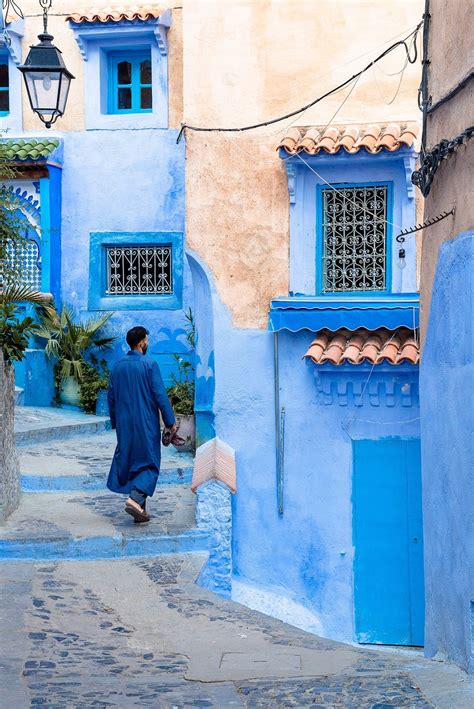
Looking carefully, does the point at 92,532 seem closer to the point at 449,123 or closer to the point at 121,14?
the point at 449,123

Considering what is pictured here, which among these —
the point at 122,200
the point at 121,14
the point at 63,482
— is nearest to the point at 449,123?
the point at 63,482

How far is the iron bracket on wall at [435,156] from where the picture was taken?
6.09 metres

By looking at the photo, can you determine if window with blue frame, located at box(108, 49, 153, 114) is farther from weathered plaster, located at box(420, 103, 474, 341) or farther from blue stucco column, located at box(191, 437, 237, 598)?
weathered plaster, located at box(420, 103, 474, 341)

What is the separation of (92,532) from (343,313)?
10.6 ft

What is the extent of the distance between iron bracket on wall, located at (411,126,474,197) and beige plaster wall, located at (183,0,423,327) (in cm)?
382

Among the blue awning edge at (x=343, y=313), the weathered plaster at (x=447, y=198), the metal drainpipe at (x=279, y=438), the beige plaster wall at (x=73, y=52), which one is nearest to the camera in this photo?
the weathered plaster at (x=447, y=198)

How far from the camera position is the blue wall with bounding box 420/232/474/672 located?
586 cm

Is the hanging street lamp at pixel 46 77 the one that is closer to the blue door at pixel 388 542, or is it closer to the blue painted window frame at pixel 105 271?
the blue door at pixel 388 542

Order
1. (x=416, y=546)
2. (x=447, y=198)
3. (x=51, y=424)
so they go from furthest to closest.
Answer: (x=51, y=424), (x=416, y=546), (x=447, y=198)

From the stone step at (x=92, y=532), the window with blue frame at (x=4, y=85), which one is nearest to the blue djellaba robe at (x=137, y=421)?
the stone step at (x=92, y=532)

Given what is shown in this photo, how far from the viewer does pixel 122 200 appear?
1573 centimetres

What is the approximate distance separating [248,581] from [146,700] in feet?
17.7

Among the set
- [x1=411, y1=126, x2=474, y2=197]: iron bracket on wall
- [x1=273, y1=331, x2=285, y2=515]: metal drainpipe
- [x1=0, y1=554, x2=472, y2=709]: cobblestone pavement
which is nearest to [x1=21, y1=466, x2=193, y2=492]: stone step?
[x1=273, y1=331, x2=285, y2=515]: metal drainpipe

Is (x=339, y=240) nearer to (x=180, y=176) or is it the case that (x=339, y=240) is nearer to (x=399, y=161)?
(x=399, y=161)
